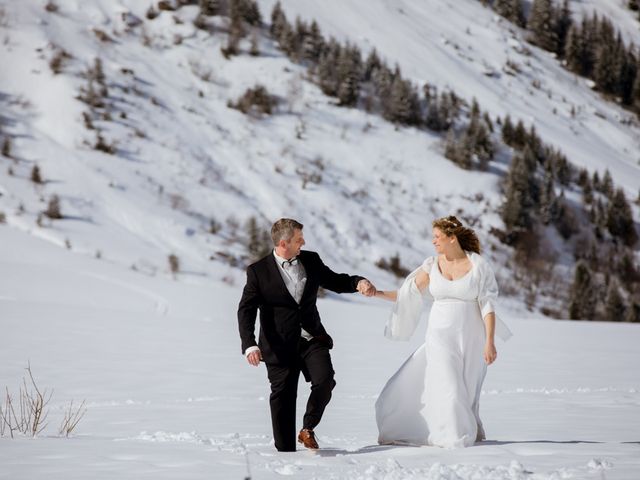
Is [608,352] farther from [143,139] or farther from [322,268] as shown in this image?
[143,139]

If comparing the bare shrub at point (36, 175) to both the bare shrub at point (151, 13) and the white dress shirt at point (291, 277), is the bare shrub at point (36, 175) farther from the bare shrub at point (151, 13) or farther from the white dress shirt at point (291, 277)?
the white dress shirt at point (291, 277)

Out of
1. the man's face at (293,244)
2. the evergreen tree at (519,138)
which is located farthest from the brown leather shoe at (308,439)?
the evergreen tree at (519,138)

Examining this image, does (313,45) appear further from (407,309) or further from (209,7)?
(407,309)

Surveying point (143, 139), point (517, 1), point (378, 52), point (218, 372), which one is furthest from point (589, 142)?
point (218, 372)

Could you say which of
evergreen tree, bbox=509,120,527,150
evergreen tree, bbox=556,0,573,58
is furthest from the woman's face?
evergreen tree, bbox=556,0,573,58

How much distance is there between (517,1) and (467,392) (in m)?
66.0

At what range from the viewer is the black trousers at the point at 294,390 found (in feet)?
17.4

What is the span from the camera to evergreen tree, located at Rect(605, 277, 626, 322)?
34.3 m

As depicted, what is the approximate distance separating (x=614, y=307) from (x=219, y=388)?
28212mm

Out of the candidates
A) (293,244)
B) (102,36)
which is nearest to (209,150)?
(102,36)

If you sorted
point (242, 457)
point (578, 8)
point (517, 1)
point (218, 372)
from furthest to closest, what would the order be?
point (578, 8) → point (517, 1) → point (218, 372) → point (242, 457)

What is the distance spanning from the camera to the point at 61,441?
5168mm

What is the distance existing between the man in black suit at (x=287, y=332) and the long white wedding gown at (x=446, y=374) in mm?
642

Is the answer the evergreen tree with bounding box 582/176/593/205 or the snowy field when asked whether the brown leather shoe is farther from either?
the evergreen tree with bounding box 582/176/593/205
